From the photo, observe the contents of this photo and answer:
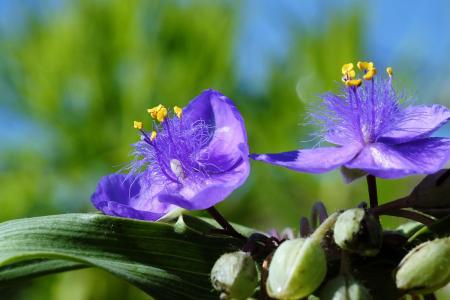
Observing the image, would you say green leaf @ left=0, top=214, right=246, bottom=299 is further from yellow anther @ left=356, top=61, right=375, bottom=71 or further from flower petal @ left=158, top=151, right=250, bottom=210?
yellow anther @ left=356, top=61, right=375, bottom=71

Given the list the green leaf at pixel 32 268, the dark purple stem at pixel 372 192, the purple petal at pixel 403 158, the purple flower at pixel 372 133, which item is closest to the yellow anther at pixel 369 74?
the purple flower at pixel 372 133

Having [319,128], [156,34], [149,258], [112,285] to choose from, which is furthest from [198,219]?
[156,34]

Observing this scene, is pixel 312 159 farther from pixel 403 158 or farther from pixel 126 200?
pixel 126 200

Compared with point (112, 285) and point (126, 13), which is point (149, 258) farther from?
point (126, 13)

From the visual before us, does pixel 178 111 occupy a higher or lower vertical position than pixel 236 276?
higher

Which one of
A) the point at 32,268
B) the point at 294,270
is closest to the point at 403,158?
the point at 294,270

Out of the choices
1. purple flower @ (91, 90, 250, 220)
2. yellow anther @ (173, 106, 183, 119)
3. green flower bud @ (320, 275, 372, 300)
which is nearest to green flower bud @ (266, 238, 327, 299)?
green flower bud @ (320, 275, 372, 300)

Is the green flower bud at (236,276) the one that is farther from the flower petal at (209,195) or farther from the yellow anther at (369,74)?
the yellow anther at (369,74)
